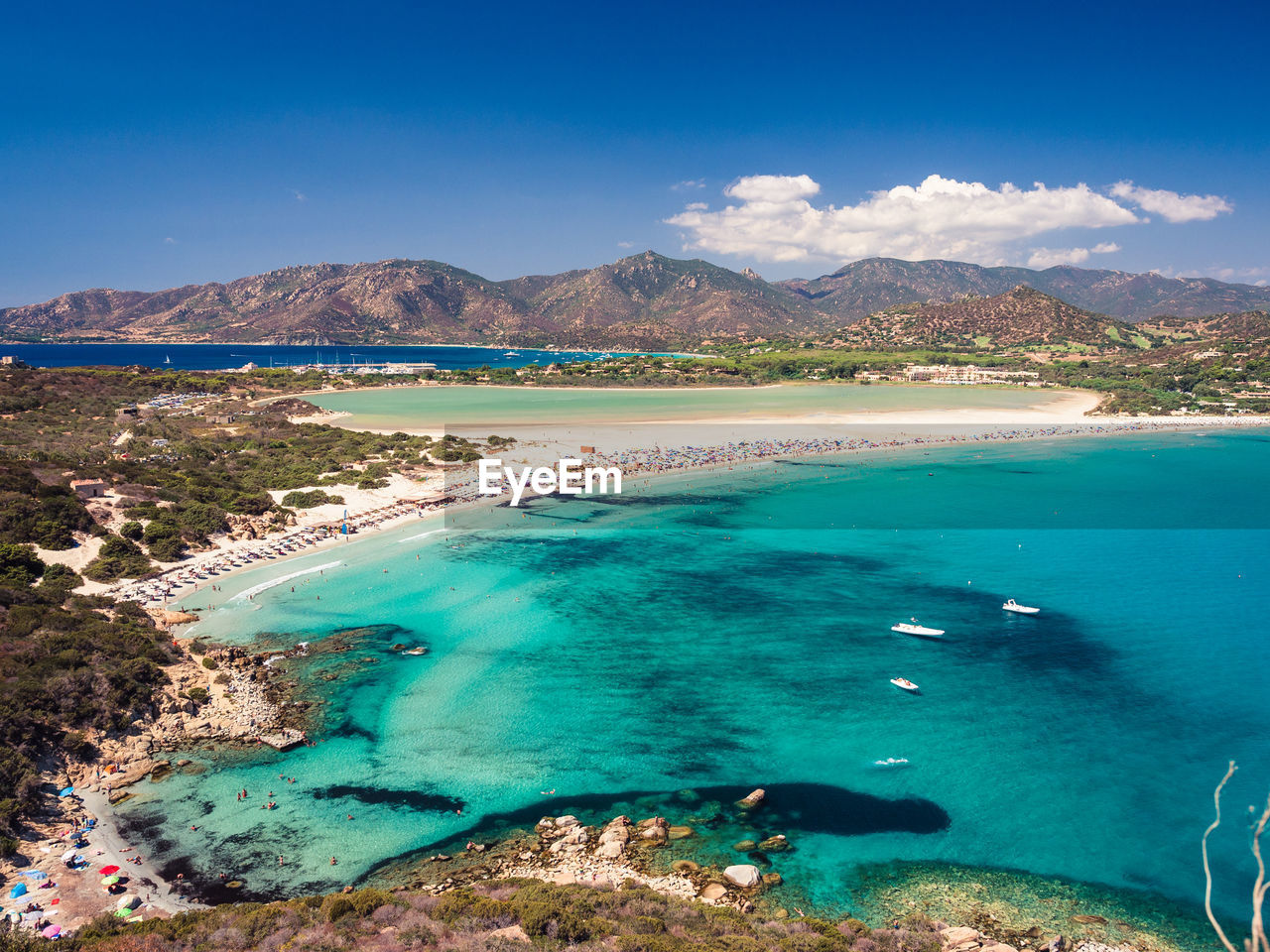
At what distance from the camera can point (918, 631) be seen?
33.1 meters

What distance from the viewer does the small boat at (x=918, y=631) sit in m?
32.9

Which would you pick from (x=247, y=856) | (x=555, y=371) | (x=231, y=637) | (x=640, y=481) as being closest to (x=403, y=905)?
(x=247, y=856)

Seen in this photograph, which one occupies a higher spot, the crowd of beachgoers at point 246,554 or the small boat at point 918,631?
the crowd of beachgoers at point 246,554

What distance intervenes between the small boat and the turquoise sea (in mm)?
721

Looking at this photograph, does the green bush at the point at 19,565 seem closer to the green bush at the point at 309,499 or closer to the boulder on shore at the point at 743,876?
the green bush at the point at 309,499

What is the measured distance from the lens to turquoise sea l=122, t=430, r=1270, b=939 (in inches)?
768

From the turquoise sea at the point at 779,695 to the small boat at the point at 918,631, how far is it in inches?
28.4

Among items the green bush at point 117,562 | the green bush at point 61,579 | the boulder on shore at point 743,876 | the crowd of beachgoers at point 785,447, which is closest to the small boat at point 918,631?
the boulder on shore at point 743,876

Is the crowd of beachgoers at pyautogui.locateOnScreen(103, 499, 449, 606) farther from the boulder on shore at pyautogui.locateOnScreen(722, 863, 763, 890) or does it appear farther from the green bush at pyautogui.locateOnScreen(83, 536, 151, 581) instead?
the boulder on shore at pyautogui.locateOnScreen(722, 863, 763, 890)

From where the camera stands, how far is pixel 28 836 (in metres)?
18.0

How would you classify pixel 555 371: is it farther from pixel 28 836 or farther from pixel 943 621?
pixel 28 836

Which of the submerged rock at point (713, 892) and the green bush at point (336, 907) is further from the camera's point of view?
the submerged rock at point (713, 892)

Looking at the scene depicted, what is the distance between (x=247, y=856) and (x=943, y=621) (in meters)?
31.0

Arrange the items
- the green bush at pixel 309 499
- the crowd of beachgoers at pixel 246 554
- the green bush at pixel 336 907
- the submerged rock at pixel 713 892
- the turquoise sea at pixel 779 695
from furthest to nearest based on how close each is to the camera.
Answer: the green bush at pixel 309 499 < the crowd of beachgoers at pixel 246 554 < the turquoise sea at pixel 779 695 < the submerged rock at pixel 713 892 < the green bush at pixel 336 907
